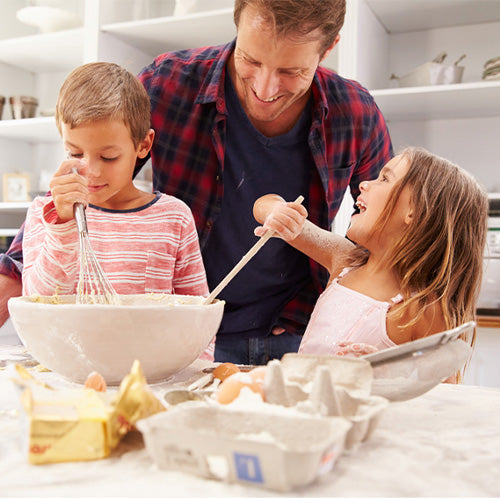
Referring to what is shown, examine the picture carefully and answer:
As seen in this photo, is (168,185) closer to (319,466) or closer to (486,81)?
(319,466)

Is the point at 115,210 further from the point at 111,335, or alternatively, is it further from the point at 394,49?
the point at 394,49

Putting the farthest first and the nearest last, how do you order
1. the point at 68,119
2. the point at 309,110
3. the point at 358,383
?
the point at 309,110 < the point at 68,119 < the point at 358,383

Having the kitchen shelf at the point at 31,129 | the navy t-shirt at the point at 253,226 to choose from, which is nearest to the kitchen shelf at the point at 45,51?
the kitchen shelf at the point at 31,129

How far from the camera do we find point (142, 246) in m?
1.15

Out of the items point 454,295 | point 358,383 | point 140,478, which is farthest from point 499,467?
point 454,295

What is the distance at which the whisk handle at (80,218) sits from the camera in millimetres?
822

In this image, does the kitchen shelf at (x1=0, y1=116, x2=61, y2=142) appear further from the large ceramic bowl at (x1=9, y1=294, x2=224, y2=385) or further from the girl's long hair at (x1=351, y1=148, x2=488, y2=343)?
the large ceramic bowl at (x1=9, y1=294, x2=224, y2=385)

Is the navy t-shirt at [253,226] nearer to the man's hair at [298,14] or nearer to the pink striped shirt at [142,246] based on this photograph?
the pink striped shirt at [142,246]

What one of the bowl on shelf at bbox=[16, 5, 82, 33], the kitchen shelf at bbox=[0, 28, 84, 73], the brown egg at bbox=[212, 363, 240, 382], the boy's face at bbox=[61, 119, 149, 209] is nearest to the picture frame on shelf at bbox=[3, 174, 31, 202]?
the kitchen shelf at bbox=[0, 28, 84, 73]

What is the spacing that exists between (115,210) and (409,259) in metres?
0.63

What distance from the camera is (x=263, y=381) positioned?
562 millimetres

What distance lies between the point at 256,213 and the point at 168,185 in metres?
0.26

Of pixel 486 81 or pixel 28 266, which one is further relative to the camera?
pixel 486 81

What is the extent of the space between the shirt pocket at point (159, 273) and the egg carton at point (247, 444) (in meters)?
0.67
